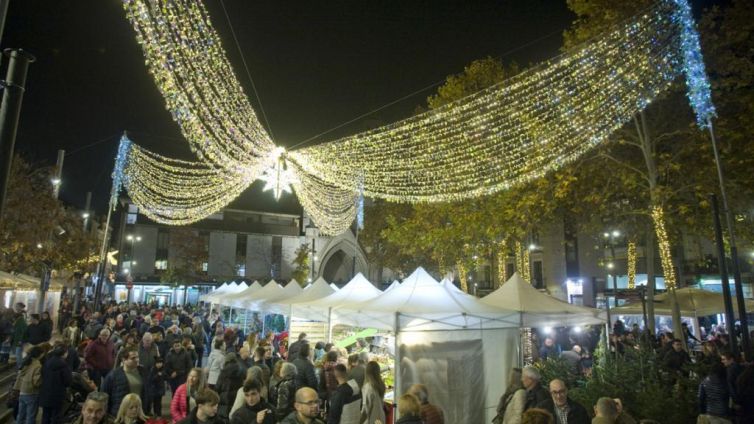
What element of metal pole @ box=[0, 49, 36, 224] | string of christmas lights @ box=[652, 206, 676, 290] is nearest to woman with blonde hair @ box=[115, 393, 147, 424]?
metal pole @ box=[0, 49, 36, 224]

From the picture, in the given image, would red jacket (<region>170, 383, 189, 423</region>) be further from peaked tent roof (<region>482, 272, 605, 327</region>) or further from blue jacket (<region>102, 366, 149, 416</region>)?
peaked tent roof (<region>482, 272, 605, 327</region>)

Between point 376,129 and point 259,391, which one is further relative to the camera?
point 376,129

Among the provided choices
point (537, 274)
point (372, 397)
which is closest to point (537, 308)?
point (372, 397)

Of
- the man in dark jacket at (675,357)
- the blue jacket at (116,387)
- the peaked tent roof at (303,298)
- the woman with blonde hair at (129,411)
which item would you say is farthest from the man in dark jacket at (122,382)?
the man in dark jacket at (675,357)

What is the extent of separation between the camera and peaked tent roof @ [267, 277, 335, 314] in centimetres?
1314

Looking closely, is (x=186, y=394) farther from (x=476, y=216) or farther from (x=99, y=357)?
(x=476, y=216)

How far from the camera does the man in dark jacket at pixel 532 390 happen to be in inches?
218

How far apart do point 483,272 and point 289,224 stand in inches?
A: 800

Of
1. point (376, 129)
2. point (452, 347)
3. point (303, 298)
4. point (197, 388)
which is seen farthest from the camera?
point (303, 298)

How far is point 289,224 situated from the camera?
50.0 meters

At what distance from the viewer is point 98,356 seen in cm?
908

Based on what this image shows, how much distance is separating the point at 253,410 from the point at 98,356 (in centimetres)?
604

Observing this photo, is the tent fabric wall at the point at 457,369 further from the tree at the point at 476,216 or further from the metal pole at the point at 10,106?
the tree at the point at 476,216

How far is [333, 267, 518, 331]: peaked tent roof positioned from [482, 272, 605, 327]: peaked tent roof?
0.75m
